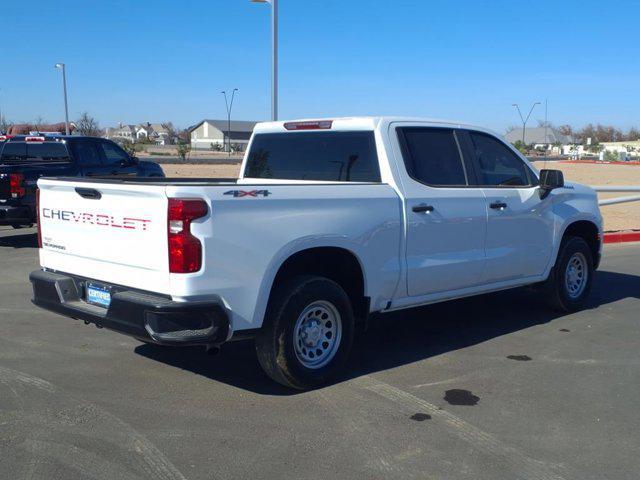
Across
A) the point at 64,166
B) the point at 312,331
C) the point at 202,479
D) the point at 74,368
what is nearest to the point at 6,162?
the point at 64,166

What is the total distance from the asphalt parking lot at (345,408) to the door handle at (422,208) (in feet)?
4.28

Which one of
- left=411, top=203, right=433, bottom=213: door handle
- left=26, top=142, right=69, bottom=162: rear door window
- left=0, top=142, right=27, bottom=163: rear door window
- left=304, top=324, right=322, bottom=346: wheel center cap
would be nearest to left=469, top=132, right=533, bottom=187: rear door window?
left=411, top=203, right=433, bottom=213: door handle

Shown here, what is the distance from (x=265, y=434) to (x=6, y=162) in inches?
428

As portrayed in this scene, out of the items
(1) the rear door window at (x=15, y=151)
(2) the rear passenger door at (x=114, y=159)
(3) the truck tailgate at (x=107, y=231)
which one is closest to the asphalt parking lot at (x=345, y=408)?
(3) the truck tailgate at (x=107, y=231)

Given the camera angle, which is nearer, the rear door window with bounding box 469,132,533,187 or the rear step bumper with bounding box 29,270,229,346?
the rear step bumper with bounding box 29,270,229,346

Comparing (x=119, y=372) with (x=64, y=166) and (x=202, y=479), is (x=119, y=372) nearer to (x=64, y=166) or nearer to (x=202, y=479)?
(x=202, y=479)

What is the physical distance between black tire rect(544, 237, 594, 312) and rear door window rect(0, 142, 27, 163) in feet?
33.7

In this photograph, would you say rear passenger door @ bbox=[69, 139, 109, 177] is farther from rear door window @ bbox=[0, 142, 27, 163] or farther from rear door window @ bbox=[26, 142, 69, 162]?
rear door window @ bbox=[0, 142, 27, 163]

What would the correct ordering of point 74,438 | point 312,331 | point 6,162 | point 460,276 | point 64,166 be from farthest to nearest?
point 6,162, point 64,166, point 460,276, point 312,331, point 74,438

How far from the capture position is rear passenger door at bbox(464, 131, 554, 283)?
6758mm

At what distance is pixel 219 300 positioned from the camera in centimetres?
470

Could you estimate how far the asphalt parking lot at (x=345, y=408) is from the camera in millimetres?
4168

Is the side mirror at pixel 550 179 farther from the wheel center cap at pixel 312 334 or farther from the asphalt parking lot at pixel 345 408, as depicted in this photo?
the wheel center cap at pixel 312 334

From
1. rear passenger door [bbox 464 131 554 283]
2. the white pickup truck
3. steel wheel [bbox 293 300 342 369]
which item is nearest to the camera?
the white pickup truck
